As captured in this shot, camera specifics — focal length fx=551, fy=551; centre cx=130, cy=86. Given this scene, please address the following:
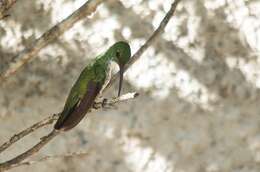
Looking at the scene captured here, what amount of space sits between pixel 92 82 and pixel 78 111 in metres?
0.09

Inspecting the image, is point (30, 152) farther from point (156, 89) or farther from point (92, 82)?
point (156, 89)

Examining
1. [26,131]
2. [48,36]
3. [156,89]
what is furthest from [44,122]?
[156,89]

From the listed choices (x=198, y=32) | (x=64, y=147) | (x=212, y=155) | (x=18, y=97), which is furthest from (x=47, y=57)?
(x=212, y=155)

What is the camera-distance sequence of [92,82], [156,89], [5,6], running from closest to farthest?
[5,6] → [92,82] → [156,89]

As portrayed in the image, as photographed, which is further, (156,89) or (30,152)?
(156,89)

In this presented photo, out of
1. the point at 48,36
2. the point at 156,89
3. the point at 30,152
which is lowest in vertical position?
the point at 156,89

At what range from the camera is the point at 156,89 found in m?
1.46

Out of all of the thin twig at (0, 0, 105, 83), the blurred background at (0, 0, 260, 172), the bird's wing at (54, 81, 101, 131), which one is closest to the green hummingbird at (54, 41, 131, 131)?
the bird's wing at (54, 81, 101, 131)

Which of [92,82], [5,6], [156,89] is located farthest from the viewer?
[156,89]

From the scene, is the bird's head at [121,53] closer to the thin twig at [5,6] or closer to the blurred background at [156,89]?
the thin twig at [5,6]

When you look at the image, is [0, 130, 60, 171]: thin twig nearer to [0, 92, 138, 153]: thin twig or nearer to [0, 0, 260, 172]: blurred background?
[0, 92, 138, 153]: thin twig

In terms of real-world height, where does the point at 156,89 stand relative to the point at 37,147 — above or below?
below

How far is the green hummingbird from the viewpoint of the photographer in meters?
0.97

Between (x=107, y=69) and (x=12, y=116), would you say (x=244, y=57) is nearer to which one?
(x=107, y=69)
